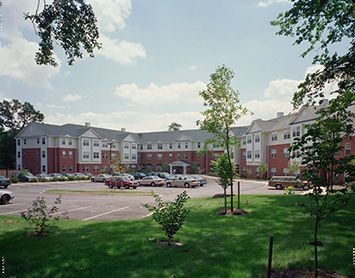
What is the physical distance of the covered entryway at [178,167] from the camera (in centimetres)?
7575

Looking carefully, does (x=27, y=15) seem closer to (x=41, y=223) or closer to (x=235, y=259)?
(x=41, y=223)

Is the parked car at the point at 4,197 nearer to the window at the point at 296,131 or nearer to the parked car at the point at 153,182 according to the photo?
the parked car at the point at 153,182

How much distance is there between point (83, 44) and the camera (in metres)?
12.7

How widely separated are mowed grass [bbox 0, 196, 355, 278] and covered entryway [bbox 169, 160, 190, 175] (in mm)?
62532

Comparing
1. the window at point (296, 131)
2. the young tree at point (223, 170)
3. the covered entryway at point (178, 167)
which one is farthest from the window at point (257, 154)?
the young tree at point (223, 170)

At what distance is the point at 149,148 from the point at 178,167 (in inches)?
467

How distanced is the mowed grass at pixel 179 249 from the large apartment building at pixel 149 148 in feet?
92.1

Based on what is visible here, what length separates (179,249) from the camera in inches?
347

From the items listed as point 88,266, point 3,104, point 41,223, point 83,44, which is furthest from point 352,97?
point 3,104

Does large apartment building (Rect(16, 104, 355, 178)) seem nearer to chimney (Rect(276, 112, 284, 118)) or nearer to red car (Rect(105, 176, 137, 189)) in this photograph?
chimney (Rect(276, 112, 284, 118))

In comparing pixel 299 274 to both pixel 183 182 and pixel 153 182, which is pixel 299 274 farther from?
pixel 153 182

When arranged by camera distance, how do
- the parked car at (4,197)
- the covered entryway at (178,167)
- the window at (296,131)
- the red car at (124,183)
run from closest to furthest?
the parked car at (4,197) → the red car at (124,183) → the window at (296,131) → the covered entryway at (178,167)

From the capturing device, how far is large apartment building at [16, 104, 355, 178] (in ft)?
168

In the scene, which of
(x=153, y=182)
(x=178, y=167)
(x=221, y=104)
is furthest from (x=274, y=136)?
(x=221, y=104)
